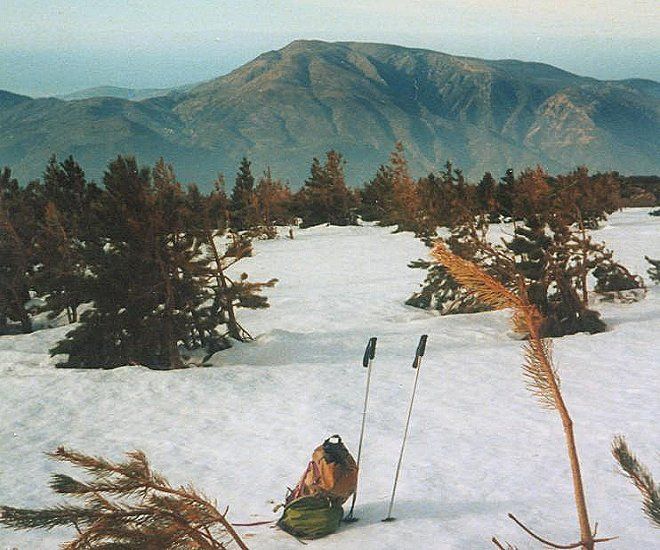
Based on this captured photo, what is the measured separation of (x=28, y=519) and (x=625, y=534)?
5.82 meters

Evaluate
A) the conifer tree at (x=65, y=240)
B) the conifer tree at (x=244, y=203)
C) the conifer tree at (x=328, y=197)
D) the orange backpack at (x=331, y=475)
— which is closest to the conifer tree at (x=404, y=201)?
the conifer tree at (x=328, y=197)

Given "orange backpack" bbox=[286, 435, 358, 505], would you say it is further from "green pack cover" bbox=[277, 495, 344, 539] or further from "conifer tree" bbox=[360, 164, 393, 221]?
"conifer tree" bbox=[360, 164, 393, 221]

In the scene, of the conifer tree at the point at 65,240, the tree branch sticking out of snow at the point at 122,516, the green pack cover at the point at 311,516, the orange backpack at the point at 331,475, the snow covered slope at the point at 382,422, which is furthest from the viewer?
the conifer tree at the point at 65,240

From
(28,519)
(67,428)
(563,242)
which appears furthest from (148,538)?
(563,242)

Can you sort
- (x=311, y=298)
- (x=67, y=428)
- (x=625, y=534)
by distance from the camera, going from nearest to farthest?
1. (x=625, y=534)
2. (x=67, y=428)
3. (x=311, y=298)

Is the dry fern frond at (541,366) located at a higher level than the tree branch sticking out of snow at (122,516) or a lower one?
higher

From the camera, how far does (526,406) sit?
1081 cm

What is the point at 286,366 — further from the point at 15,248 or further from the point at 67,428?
the point at 15,248

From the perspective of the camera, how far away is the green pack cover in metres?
6.49

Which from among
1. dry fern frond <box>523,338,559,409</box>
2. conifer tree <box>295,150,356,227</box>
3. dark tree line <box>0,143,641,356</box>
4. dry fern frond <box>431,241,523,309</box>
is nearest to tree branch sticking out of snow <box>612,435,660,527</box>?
dry fern frond <box>523,338,559,409</box>

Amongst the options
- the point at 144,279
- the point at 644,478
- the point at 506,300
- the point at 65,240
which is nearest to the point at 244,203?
the point at 65,240

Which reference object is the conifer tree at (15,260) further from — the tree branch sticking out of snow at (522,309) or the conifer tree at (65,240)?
the tree branch sticking out of snow at (522,309)

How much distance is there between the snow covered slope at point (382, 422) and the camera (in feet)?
23.3

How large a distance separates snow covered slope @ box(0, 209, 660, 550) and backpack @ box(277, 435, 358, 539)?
168 mm
